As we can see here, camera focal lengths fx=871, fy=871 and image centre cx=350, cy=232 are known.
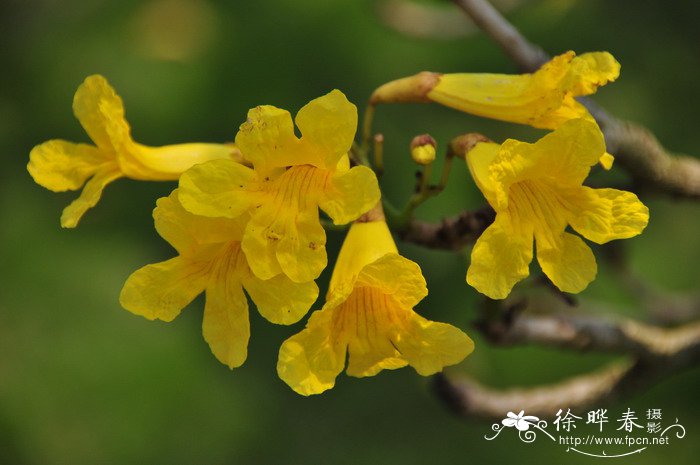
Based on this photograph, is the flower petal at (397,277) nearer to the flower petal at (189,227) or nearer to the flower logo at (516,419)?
the flower petal at (189,227)

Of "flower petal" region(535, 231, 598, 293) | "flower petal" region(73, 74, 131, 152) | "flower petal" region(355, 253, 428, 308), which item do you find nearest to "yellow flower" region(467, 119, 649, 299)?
"flower petal" region(535, 231, 598, 293)

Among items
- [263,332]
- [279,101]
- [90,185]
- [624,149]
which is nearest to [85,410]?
[263,332]

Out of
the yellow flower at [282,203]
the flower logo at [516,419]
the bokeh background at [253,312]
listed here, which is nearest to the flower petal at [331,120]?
the yellow flower at [282,203]

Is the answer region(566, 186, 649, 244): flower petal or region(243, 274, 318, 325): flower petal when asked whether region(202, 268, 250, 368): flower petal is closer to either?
region(243, 274, 318, 325): flower petal

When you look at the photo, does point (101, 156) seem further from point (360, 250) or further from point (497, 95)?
point (497, 95)

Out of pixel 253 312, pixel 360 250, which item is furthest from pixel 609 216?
pixel 253 312

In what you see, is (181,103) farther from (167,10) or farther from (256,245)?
(256,245)

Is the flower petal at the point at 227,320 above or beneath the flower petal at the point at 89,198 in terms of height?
beneath
